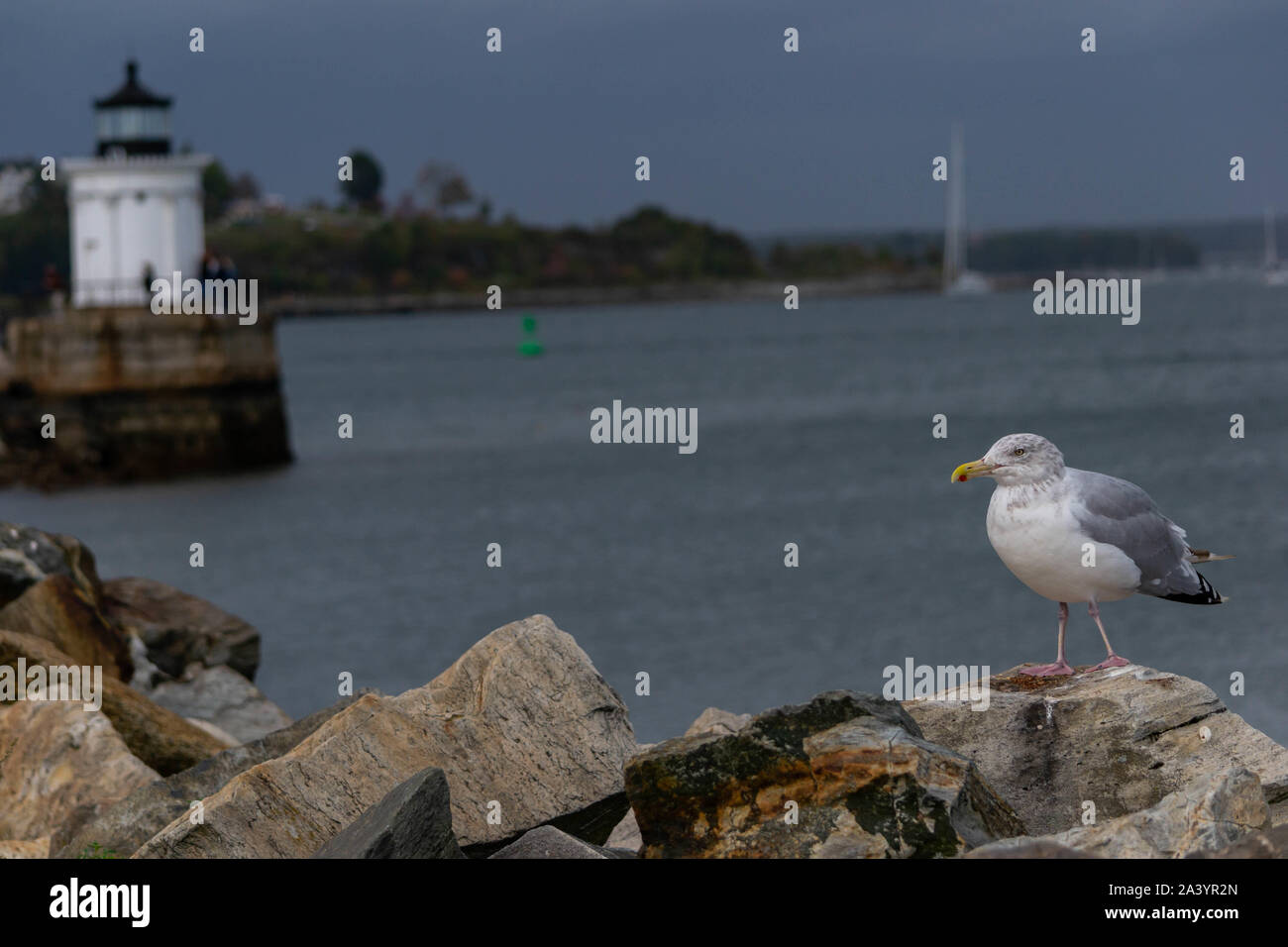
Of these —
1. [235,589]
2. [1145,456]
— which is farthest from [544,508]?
[1145,456]

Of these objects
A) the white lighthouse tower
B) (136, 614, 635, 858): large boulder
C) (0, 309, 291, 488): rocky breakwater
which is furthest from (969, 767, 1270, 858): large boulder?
the white lighthouse tower

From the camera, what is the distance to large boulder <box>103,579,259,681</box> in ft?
61.3

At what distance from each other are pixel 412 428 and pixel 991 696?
6823cm

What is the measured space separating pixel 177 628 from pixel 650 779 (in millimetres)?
11946

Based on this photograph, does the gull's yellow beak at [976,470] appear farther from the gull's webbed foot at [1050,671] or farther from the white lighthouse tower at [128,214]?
the white lighthouse tower at [128,214]

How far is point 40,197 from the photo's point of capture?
438 ft

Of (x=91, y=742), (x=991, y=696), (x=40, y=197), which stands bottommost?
(x=91, y=742)

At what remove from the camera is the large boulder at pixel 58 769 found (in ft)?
37.6

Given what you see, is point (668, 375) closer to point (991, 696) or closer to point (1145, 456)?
point (1145, 456)

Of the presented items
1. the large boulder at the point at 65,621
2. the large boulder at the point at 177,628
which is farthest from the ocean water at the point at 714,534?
the large boulder at the point at 65,621

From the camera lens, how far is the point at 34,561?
678 inches

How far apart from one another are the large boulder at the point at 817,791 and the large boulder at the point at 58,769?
4.58 meters

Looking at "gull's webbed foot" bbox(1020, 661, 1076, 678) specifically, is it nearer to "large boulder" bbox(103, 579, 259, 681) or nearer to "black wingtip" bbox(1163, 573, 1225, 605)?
"black wingtip" bbox(1163, 573, 1225, 605)

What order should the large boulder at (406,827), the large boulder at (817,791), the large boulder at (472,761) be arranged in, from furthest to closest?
the large boulder at (472,761) → the large boulder at (817,791) → the large boulder at (406,827)
